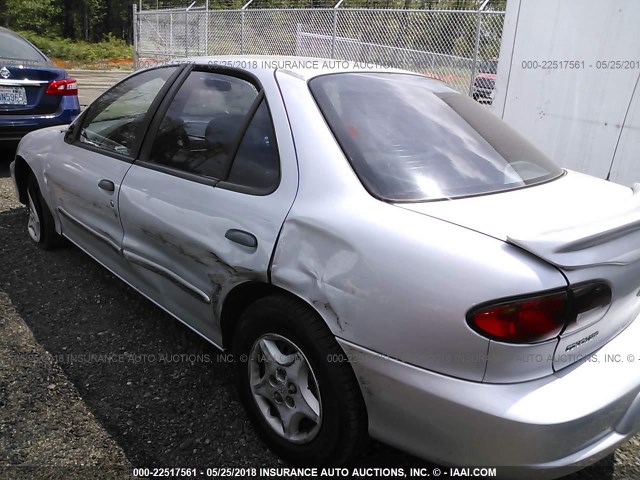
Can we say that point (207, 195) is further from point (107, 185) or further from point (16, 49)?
point (16, 49)

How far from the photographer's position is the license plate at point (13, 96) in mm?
5797

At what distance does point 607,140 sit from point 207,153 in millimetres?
4582

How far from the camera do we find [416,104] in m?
2.33

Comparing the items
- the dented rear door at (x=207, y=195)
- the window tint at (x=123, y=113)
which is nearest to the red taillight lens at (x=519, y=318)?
the dented rear door at (x=207, y=195)

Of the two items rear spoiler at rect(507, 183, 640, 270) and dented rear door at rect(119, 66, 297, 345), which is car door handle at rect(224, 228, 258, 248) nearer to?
dented rear door at rect(119, 66, 297, 345)

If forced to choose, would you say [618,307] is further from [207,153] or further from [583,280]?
[207,153]

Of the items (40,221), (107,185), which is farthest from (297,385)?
(40,221)

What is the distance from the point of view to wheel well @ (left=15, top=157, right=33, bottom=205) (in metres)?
4.16

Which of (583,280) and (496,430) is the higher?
(583,280)

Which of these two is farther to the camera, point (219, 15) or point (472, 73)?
point (219, 15)

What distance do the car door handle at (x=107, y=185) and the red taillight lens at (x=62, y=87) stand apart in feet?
12.9

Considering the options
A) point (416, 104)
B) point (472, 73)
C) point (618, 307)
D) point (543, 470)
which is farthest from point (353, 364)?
point (472, 73)

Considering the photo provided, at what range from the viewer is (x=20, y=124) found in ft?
19.4

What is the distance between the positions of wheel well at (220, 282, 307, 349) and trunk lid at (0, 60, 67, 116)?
16.3 feet
